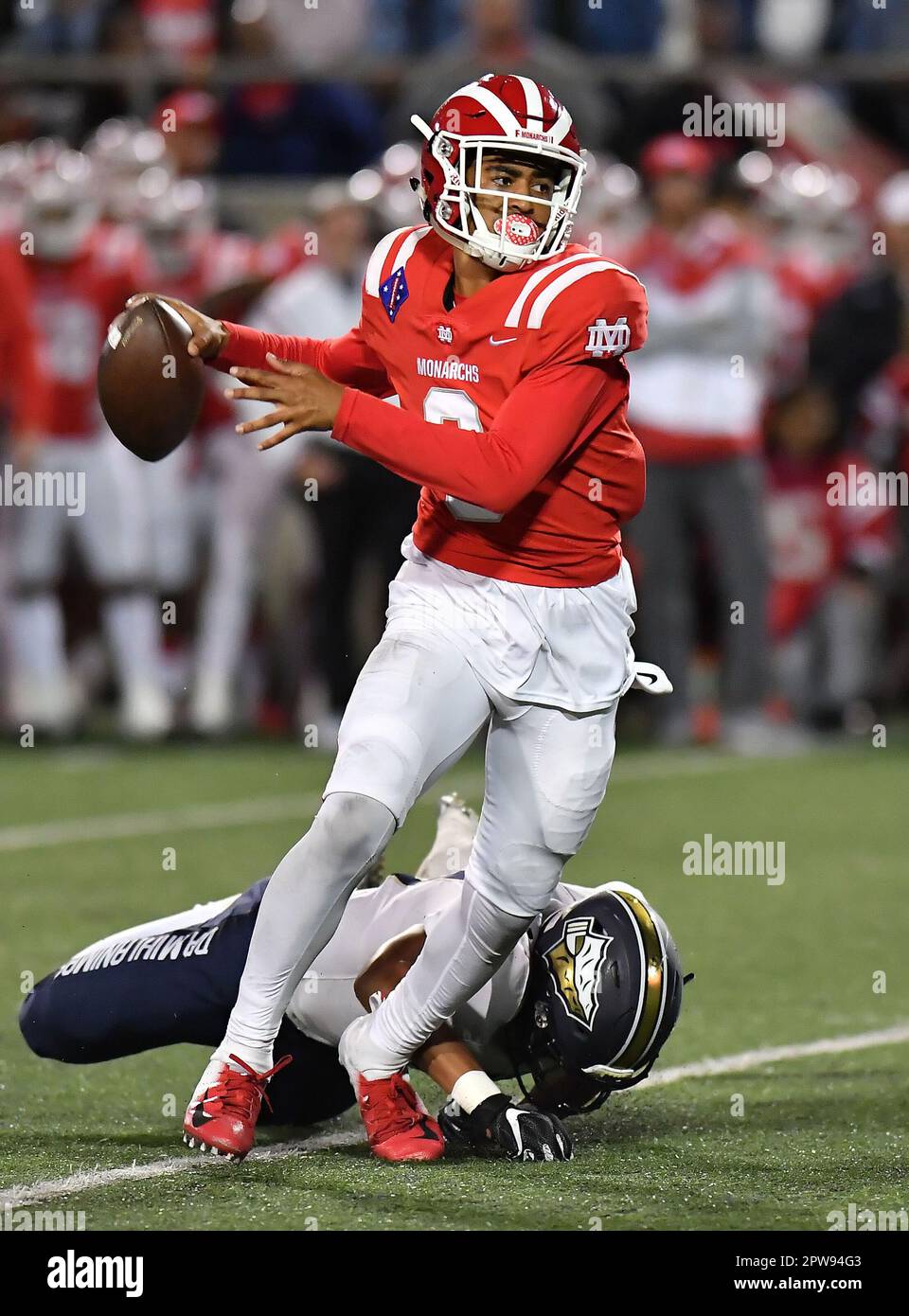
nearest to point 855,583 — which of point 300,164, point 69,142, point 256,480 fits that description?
point 256,480

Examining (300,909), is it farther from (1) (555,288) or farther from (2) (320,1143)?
(1) (555,288)

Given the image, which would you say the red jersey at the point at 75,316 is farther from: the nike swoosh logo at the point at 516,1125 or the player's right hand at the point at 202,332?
the nike swoosh logo at the point at 516,1125

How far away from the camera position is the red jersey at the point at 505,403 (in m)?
3.83

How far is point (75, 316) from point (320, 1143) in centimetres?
587

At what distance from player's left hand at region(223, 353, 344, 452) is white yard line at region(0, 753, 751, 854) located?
3.37 m

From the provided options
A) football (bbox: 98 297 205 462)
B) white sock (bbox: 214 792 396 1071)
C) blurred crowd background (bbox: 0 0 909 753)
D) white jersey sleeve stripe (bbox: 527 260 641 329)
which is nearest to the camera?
white sock (bbox: 214 792 396 1071)

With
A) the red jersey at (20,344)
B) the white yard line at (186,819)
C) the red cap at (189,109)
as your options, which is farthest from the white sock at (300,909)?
the red cap at (189,109)

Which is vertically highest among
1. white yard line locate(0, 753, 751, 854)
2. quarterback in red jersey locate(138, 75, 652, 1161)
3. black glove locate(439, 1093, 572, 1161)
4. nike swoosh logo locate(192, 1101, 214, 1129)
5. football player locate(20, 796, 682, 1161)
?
quarterback in red jersey locate(138, 75, 652, 1161)

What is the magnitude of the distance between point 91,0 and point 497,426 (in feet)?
28.3

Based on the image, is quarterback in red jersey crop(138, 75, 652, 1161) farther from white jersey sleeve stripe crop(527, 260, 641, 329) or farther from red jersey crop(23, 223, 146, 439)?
red jersey crop(23, 223, 146, 439)

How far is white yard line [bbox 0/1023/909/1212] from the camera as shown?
3680 millimetres

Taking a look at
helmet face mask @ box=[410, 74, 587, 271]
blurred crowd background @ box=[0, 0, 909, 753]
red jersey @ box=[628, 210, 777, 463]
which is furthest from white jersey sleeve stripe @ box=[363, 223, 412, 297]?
red jersey @ box=[628, 210, 777, 463]
